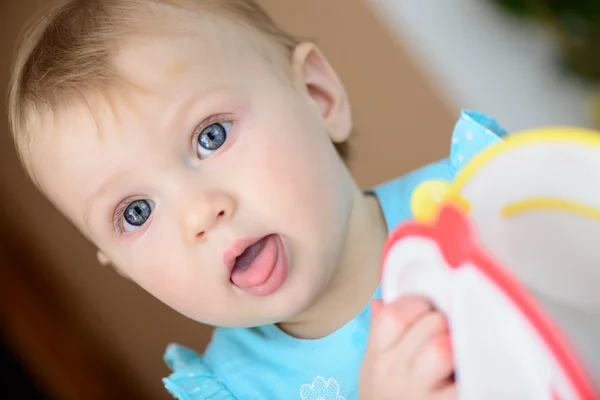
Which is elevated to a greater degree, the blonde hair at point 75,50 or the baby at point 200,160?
the blonde hair at point 75,50

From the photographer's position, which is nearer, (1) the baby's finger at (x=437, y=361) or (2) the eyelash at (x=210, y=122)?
(1) the baby's finger at (x=437, y=361)

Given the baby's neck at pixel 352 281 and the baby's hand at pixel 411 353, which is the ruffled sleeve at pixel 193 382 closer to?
the baby's neck at pixel 352 281

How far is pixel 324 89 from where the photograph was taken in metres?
0.70

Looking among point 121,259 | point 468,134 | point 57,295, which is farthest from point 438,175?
point 57,295

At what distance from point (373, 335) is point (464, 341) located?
3.5 inches

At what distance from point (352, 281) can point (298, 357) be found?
99 millimetres

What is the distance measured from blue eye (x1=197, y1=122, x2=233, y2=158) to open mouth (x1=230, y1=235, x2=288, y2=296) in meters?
0.09

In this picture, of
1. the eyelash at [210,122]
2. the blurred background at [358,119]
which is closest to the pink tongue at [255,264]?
the eyelash at [210,122]

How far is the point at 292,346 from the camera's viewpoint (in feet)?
2.29

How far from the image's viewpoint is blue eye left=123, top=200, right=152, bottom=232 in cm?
59

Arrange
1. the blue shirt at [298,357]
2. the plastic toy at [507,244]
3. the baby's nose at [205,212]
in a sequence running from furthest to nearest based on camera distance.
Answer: the blue shirt at [298,357], the baby's nose at [205,212], the plastic toy at [507,244]

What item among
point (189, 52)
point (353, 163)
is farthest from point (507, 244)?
point (353, 163)

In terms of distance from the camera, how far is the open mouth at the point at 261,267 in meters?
0.55

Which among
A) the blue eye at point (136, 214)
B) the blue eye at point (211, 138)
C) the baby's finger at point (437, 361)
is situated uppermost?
the blue eye at point (211, 138)
